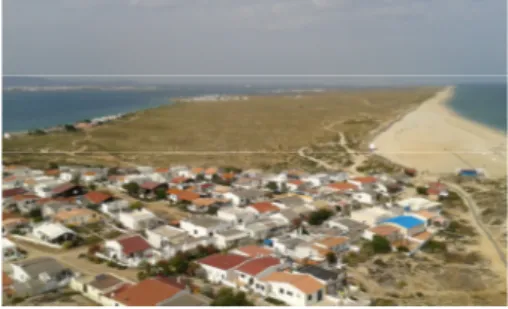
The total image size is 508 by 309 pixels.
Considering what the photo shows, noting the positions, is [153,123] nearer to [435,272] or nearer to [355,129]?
[355,129]

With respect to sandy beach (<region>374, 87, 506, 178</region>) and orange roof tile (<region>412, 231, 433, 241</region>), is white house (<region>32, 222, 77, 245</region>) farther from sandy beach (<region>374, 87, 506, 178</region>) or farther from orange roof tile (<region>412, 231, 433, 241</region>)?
sandy beach (<region>374, 87, 506, 178</region>)

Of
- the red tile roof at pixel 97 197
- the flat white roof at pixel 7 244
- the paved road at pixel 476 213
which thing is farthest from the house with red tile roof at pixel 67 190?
the paved road at pixel 476 213

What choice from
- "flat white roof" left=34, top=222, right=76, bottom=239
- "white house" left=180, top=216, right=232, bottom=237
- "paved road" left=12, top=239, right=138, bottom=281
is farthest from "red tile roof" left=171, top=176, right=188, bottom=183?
"paved road" left=12, top=239, right=138, bottom=281

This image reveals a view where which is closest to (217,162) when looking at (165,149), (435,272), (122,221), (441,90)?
(165,149)

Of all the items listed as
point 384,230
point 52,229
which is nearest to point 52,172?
point 52,229

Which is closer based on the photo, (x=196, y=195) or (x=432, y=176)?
(x=196, y=195)

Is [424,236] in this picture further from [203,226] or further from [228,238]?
[203,226]

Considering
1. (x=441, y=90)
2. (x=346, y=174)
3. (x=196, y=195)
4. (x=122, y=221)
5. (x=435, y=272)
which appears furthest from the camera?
(x=441, y=90)

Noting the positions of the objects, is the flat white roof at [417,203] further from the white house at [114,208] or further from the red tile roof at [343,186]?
the white house at [114,208]
